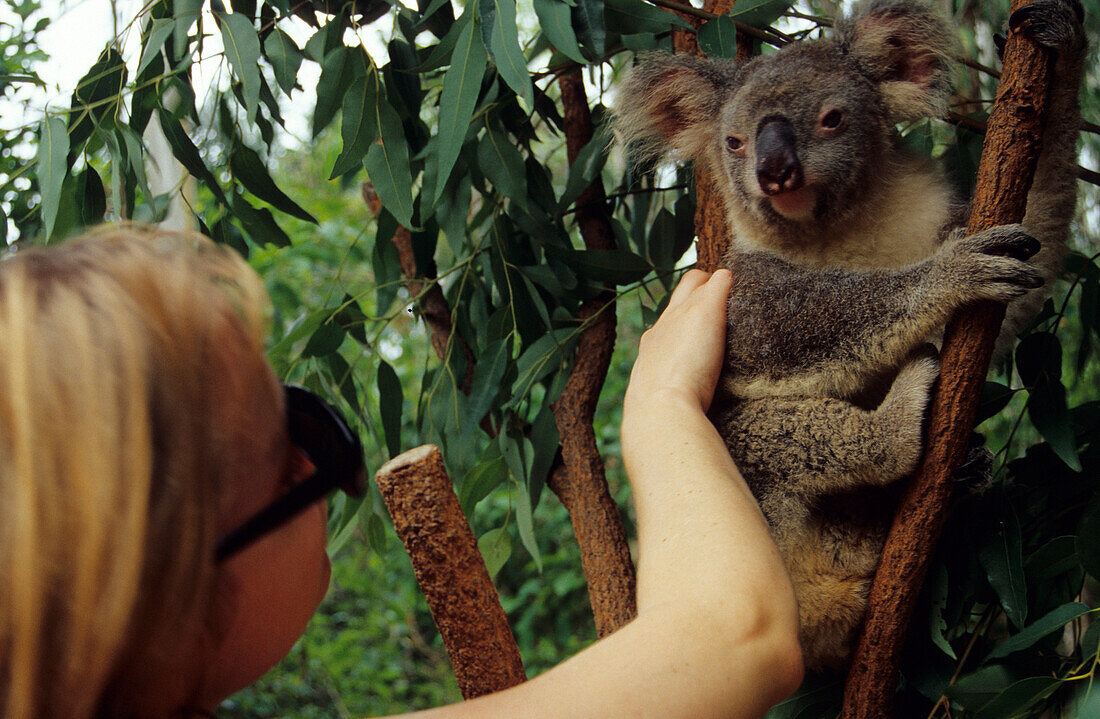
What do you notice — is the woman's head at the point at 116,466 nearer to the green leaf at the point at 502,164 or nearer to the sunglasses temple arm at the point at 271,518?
the sunglasses temple arm at the point at 271,518

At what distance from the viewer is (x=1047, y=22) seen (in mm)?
1182

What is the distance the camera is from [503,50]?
1339mm

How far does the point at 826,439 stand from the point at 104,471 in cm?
122

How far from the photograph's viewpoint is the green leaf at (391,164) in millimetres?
1546

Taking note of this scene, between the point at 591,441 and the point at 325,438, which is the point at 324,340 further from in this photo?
the point at 325,438

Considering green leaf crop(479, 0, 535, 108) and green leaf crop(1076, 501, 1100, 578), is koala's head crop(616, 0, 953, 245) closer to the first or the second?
green leaf crop(479, 0, 535, 108)

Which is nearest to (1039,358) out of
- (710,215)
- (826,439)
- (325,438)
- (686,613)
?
(826,439)

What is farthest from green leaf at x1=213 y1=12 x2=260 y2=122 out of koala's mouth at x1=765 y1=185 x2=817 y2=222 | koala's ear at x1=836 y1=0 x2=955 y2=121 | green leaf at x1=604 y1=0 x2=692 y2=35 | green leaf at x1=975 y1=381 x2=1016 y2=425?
green leaf at x1=975 y1=381 x2=1016 y2=425

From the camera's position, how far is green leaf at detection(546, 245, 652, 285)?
1851 millimetres

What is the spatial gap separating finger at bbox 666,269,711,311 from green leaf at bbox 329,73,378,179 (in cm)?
62

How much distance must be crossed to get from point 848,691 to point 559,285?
3.32 ft

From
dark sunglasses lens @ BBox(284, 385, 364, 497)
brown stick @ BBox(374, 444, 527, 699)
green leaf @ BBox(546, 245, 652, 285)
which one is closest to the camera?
dark sunglasses lens @ BBox(284, 385, 364, 497)

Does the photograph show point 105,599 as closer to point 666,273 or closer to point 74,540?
point 74,540

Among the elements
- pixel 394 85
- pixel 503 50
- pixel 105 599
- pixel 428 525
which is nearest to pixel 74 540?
pixel 105 599
